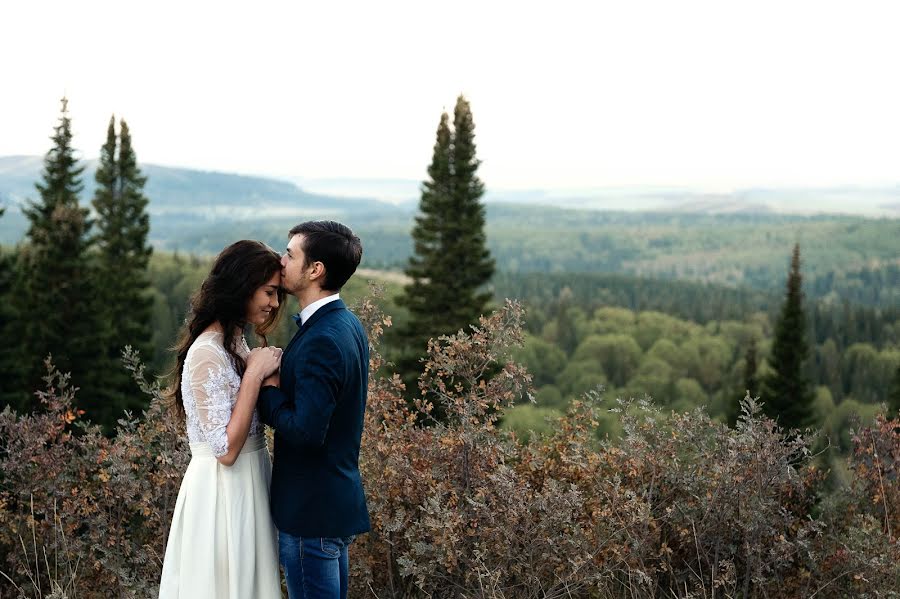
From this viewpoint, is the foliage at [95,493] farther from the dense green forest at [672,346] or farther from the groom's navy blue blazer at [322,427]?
the dense green forest at [672,346]

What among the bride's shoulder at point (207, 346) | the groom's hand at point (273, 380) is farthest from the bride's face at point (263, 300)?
Result: the groom's hand at point (273, 380)

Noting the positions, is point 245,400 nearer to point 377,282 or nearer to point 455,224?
point 377,282

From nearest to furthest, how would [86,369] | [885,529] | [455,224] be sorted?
[885,529], [86,369], [455,224]

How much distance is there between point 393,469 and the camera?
18.0 feet

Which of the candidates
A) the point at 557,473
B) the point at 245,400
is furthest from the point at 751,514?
the point at 245,400

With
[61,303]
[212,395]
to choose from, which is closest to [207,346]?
[212,395]

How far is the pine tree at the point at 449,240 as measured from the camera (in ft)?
202

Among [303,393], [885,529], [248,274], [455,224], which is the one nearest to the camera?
[303,393]

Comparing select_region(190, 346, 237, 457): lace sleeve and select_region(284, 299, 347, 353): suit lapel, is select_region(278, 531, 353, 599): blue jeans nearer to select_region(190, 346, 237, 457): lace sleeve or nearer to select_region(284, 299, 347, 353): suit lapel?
select_region(190, 346, 237, 457): lace sleeve

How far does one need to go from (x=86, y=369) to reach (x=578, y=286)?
461 feet

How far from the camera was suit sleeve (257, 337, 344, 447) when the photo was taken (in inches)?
140

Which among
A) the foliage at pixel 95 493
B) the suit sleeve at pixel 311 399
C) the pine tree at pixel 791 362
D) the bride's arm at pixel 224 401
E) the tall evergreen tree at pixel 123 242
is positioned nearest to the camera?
the suit sleeve at pixel 311 399

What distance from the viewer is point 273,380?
381 centimetres

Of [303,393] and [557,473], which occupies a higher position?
[303,393]
